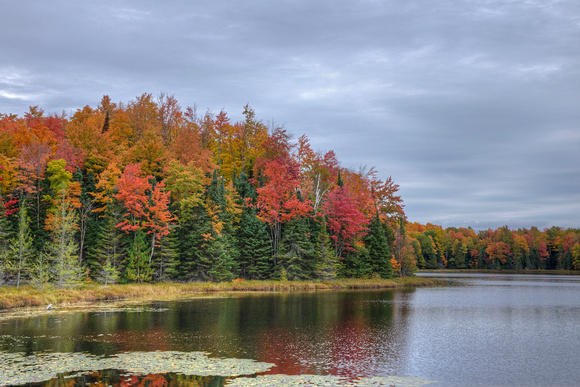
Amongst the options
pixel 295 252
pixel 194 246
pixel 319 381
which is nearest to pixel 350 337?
pixel 319 381

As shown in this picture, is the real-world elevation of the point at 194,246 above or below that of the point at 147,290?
above

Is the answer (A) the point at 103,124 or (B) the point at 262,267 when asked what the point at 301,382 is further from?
(A) the point at 103,124

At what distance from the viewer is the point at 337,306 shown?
46094 mm

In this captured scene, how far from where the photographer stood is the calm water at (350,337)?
2081 centimetres

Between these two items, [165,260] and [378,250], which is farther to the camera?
[378,250]

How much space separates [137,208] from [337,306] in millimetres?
28587

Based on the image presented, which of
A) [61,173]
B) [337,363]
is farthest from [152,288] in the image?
[337,363]

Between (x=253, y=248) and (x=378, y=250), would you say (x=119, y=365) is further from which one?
(x=378, y=250)

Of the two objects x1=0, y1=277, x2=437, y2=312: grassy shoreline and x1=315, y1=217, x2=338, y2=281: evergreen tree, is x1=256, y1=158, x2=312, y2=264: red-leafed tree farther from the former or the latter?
x1=0, y1=277, x2=437, y2=312: grassy shoreline

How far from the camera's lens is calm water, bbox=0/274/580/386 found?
20812 millimetres

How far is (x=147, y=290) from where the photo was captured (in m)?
54.3

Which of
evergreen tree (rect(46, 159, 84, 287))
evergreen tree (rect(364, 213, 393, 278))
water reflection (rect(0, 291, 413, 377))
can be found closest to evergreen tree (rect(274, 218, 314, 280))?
evergreen tree (rect(364, 213, 393, 278))

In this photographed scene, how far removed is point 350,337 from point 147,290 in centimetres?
3285

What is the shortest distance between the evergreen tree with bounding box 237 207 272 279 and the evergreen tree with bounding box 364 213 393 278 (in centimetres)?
2003
